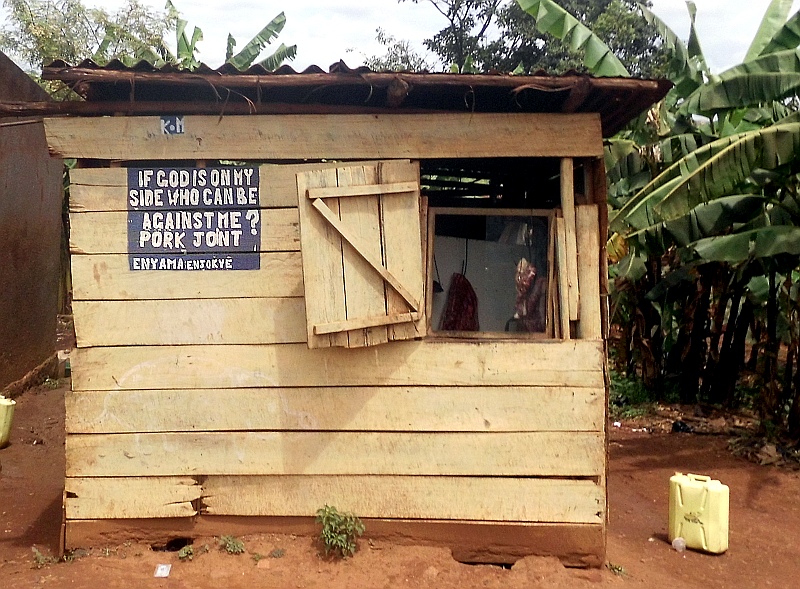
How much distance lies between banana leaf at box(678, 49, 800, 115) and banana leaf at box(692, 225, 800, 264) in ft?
4.70

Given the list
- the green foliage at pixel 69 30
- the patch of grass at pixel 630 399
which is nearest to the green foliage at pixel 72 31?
the green foliage at pixel 69 30

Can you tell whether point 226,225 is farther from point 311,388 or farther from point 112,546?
point 112,546

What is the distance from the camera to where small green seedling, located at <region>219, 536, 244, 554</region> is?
4586 mm

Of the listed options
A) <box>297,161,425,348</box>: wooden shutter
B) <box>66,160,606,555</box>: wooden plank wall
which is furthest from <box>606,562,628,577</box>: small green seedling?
<box>297,161,425,348</box>: wooden shutter

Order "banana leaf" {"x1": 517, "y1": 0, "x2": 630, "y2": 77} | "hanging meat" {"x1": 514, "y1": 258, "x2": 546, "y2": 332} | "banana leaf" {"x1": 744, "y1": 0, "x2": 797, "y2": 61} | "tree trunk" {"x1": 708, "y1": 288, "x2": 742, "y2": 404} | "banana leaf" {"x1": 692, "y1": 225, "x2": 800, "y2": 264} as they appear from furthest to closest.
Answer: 1. "tree trunk" {"x1": 708, "y1": 288, "x2": 742, "y2": 404}
2. "banana leaf" {"x1": 744, "y1": 0, "x2": 797, "y2": 61}
3. "banana leaf" {"x1": 517, "y1": 0, "x2": 630, "y2": 77}
4. "banana leaf" {"x1": 692, "y1": 225, "x2": 800, "y2": 264}
5. "hanging meat" {"x1": 514, "y1": 258, "x2": 546, "y2": 332}

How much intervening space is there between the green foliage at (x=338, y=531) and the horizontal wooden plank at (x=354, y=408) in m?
0.52

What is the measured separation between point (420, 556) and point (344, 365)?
124cm

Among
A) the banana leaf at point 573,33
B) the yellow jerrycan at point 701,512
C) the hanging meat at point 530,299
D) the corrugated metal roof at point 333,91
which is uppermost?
the banana leaf at point 573,33

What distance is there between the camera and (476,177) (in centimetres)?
610

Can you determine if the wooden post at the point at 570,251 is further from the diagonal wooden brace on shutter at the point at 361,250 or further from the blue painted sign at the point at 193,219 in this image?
the blue painted sign at the point at 193,219

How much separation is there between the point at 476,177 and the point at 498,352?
78.7 inches

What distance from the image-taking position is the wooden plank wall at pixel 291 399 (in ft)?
14.9

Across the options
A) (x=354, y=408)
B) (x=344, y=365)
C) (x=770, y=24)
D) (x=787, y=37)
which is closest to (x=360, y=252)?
(x=344, y=365)

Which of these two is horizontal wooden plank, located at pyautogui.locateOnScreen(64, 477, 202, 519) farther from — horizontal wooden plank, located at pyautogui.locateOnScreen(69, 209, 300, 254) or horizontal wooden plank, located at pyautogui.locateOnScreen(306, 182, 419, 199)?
horizontal wooden plank, located at pyautogui.locateOnScreen(306, 182, 419, 199)
